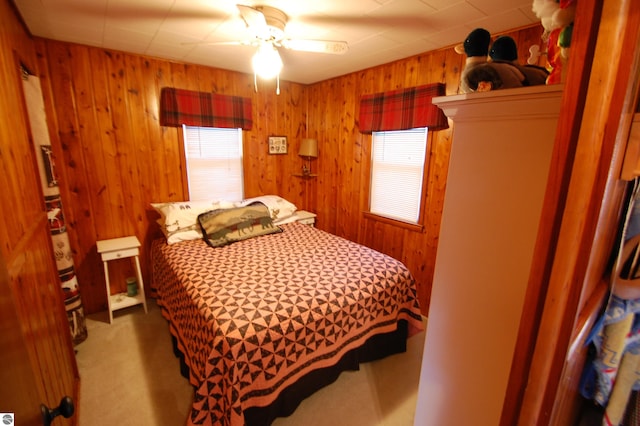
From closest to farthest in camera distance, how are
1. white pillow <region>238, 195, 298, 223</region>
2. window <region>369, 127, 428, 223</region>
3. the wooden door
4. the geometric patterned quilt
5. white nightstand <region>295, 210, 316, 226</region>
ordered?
the wooden door
the geometric patterned quilt
window <region>369, 127, 428, 223</region>
white pillow <region>238, 195, 298, 223</region>
white nightstand <region>295, 210, 316, 226</region>

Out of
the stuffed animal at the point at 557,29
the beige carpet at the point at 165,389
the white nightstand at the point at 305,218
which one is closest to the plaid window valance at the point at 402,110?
the white nightstand at the point at 305,218

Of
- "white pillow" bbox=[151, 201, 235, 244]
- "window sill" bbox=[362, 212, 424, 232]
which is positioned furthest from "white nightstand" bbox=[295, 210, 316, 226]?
"white pillow" bbox=[151, 201, 235, 244]

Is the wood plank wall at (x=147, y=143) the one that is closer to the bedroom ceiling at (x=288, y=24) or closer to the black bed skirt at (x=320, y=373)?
the bedroom ceiling at (x=288, y=24)

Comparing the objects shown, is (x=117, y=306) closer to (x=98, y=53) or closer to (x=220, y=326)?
(x=220, y=326)

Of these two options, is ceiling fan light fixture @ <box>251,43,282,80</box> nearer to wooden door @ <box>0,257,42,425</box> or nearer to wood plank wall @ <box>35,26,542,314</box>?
wood plank wall @ <box>35,26,542,314</box>

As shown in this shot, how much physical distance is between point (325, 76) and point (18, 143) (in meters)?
2.89

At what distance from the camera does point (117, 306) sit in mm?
2621

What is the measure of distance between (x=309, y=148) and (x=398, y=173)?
1270mm

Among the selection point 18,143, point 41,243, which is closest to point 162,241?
point 41,243

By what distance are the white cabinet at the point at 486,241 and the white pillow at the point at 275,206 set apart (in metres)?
2.45

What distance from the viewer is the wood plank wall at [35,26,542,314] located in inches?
96.4

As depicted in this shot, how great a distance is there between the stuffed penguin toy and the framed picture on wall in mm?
2992

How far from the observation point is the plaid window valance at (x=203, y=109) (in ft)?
9.39

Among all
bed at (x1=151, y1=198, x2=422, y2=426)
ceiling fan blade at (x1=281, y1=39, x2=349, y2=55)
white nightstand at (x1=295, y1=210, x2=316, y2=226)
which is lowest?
bed at (x1=151, y1=198, x2=422, y2=426)
